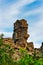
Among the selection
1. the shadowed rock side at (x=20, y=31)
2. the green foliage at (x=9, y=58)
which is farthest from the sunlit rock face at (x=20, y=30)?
the green foliage at (x=9, y=58)

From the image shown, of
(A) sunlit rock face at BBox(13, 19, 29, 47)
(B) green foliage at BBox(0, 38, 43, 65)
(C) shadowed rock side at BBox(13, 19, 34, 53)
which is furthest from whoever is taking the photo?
(A) sunlit rock face at BBox(13, 19, 29, 47)

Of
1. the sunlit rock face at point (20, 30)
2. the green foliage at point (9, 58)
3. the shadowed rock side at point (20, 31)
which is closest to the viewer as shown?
the green foliage at point (9, 58)

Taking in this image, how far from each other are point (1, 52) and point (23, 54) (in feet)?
35.4

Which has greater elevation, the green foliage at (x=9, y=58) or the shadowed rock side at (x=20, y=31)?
the shadowed rock side at (x=20, y=31)

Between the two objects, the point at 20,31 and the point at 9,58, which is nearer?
the point at 9,58

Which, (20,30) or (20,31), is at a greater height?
(20,30)

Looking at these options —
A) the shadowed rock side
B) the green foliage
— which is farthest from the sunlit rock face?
the green foliage

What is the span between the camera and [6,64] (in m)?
44.0

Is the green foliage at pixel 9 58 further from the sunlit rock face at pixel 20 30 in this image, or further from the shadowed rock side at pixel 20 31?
the sunlit rock face at pixel 20 30

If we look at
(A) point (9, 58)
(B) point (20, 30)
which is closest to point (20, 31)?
(B) point (20, 30)

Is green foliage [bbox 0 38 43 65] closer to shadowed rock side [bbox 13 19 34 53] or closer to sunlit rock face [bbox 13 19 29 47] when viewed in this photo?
shadowed rock side [bbox 13 19 34 53]

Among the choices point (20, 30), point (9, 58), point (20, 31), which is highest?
point (20, 30)

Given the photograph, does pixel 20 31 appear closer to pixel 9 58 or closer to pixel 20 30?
pixel 20 30

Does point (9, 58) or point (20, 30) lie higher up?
point (20, 30)
